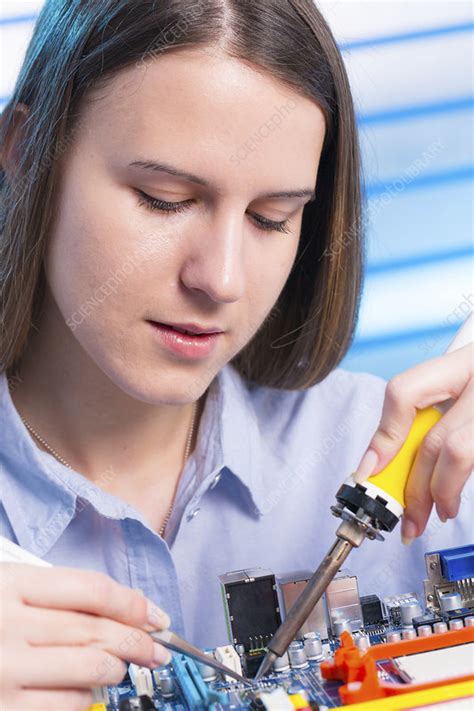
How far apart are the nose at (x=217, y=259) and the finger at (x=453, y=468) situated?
11.4 inches

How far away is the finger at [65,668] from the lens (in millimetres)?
768

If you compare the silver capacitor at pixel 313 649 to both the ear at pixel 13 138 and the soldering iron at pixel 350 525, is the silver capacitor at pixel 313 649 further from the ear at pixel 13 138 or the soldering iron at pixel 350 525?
the ear at pixel 13 138

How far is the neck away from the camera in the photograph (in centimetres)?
129

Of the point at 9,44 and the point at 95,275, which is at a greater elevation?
the point at 9,44

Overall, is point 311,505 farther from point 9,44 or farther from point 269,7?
point 9,44

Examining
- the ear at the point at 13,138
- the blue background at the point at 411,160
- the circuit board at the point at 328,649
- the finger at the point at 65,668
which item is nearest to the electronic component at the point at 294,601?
the circuit board at the point at 328,649

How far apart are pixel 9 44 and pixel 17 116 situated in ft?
2.79

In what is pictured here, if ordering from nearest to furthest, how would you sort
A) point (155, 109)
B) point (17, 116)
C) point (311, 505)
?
1. point (155, 109)
2. point (17, 116)
3. point (311, 505)

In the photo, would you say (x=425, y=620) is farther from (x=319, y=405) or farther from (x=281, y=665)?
(x=319, y=405)

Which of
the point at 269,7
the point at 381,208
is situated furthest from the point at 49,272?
the point at 381,208

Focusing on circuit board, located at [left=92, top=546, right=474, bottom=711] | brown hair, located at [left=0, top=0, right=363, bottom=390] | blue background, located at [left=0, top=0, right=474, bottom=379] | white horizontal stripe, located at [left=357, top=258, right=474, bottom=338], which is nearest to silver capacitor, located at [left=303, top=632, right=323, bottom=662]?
circuit board, located at [left=92, top=546, right=474, bottom=711]

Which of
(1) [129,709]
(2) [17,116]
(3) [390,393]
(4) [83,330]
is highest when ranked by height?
(2) [17,116]

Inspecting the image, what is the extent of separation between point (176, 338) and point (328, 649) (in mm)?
393

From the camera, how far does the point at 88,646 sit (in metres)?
0.79
